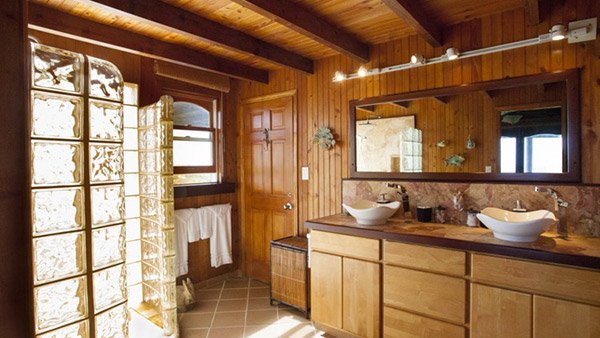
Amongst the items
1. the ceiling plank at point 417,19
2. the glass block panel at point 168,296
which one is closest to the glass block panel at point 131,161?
the glass block panel at point 168,296

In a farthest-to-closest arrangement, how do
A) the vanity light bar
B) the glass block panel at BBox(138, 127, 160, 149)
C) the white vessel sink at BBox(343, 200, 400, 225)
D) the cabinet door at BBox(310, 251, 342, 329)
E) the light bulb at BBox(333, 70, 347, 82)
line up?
the light bulb at BBox(333, 70, 347, 82) → the glass block panel at BBox(138, 127, 160, 149) → the cabinet door at BBox(310, 251, 342, 329) → the white vessel sink at BBox(343, 200, 400, 225) → the vanity light bar

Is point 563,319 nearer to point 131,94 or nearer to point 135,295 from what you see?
point 135,295

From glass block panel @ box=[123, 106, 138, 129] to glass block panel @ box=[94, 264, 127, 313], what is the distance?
2.04m

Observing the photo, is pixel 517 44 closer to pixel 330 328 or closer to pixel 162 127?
pixel 330 328

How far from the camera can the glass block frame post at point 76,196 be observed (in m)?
1.12

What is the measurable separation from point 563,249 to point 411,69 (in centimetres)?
180

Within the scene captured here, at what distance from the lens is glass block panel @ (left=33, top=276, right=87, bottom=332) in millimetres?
1117

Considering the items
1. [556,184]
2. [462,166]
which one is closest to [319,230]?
[462,166]

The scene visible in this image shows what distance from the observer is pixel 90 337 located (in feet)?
4.07

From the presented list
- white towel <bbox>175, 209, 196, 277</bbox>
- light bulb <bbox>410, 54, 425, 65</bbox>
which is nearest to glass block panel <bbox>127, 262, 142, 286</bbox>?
white towel <bbox>175, 209, 196, 277</bbox>

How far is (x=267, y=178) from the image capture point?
397 cm

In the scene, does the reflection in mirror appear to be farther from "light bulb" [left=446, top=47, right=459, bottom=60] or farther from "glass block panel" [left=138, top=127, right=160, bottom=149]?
"glass block panel" [left=138, top=127, right=160, bottom=149]

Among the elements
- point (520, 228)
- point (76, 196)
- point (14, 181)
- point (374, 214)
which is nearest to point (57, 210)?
point (76, 196)

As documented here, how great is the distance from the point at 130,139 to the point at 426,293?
285 cm
